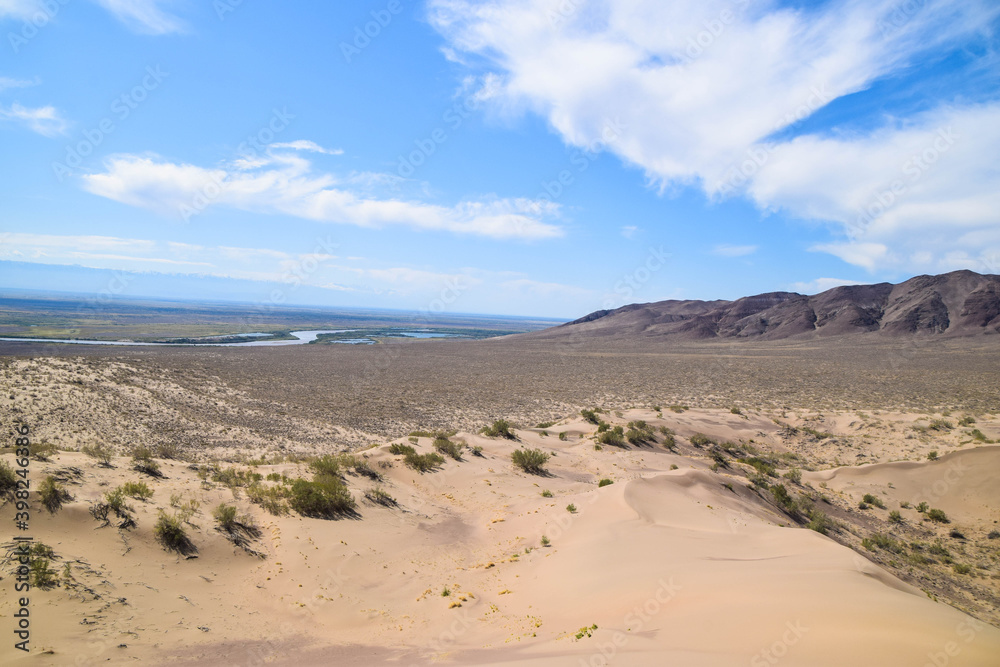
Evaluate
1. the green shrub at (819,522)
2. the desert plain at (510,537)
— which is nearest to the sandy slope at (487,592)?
the desert plain at (510,537)

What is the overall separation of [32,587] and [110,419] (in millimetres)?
18086

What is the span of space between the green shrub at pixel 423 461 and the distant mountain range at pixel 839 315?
9331 centimetres

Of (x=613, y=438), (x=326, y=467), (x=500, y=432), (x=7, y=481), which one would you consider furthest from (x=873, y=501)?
(x=7, y=481)

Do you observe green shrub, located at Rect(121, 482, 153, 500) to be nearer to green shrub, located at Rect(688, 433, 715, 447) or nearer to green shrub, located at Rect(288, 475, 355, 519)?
green shrub, located at Rect(288, 475, 355, 519)

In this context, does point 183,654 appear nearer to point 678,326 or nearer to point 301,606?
point 301,606

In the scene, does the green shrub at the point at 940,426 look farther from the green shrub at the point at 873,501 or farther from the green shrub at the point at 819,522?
the green shrub at the point at 819,522

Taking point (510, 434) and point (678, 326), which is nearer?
point (510, 434)

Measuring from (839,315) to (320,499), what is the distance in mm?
108831

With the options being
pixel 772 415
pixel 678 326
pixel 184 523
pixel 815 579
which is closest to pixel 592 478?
pixel 815 579

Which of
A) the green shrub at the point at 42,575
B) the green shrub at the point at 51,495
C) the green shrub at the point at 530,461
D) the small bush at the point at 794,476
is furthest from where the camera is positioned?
the small bush at the point at 794,476

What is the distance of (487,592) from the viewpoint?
777 centimetres

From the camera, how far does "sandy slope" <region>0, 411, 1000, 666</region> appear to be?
482 cm

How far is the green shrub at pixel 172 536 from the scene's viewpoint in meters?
7.51

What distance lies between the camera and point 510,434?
19.4m
